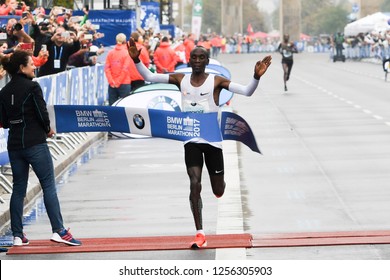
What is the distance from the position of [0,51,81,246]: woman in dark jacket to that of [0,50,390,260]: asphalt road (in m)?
0.64

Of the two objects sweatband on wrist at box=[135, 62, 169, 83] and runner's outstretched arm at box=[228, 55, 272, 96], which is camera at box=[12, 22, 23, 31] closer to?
sweatband on wrist at box=[135, 62, 169, 83]

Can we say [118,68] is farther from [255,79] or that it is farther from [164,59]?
[255,79]

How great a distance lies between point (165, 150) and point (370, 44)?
213ft

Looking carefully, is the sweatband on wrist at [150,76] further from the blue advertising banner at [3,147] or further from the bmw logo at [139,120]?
the blue advertising banner at [3,147]

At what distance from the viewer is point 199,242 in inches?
456

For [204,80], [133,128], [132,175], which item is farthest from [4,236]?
[132,175]

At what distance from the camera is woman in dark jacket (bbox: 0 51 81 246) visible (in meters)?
11.8

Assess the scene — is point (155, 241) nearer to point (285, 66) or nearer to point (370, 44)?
point (285, 66)

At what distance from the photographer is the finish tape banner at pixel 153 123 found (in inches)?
469

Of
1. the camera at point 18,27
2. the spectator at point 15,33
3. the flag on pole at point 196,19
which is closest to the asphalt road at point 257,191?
the spectator at point 15,33

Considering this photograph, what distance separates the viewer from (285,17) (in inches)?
5615

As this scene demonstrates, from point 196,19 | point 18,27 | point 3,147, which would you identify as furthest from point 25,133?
point 196,19

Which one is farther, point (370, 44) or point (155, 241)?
point (370, 44)
